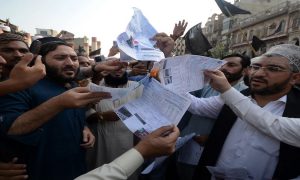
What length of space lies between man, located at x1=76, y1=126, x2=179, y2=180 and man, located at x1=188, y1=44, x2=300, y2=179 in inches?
24.1

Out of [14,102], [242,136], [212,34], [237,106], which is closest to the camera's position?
[14,102]

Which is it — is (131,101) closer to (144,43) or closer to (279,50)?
(144,43)

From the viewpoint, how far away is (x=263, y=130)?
1855mm

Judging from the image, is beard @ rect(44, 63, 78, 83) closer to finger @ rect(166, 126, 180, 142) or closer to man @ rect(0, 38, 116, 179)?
man @ rect(0, 38, 116, 179)

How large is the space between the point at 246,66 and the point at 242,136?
2.13m

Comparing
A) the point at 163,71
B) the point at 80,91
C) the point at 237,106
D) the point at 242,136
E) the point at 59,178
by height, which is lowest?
the point at 59,178

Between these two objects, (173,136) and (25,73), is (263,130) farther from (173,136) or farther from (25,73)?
(25,73)

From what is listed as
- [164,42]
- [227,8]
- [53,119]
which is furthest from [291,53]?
[227,8]

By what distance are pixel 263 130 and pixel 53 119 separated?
1.46m

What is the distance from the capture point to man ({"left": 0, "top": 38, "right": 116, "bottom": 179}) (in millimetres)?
1530

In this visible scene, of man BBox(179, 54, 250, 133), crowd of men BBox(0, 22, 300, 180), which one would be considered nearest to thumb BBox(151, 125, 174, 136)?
crowd of men BBox(0, 22, 300, 180)

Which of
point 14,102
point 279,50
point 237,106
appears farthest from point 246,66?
point 14,102

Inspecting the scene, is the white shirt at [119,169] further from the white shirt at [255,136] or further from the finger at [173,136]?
the white shirt at [255,136]

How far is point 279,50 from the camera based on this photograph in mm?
2076
